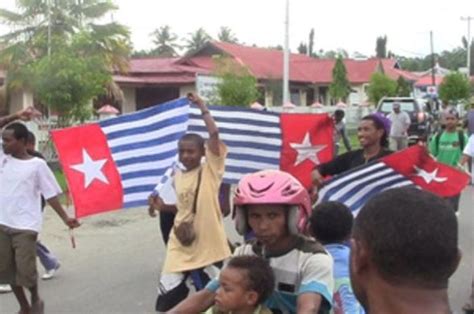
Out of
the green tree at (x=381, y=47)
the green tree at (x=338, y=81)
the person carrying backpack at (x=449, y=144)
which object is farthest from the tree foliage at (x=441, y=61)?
the person carrying backpack at (x=449, y=144)

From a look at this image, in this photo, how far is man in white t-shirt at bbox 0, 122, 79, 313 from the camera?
20.0 ft

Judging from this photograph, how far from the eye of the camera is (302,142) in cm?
672

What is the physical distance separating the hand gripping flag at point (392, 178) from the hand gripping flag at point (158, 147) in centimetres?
110

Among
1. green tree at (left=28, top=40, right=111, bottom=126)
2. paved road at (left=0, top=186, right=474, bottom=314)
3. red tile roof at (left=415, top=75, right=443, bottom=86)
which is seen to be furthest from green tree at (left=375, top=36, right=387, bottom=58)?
paved road at (left=0, top=186, right=474, bottom=314)

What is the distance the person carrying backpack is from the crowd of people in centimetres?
377

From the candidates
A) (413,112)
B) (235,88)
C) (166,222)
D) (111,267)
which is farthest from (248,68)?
(166,222)

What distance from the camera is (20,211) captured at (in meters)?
6.17

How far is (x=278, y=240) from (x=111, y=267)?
578 cm

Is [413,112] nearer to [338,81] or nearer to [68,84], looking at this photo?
[68,84]

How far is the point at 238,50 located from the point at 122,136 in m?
40.6

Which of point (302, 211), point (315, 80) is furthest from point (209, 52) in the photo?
point (302, 211)

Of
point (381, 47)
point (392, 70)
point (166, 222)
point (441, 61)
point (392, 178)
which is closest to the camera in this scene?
point (392, 178)

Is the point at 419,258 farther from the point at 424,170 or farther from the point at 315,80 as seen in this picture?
the point at 315,80

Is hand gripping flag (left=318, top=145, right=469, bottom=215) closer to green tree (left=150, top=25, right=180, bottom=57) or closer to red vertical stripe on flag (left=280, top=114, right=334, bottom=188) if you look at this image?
red vertical stripe on flag (left=280, top=114, right=334, bottom=188)
